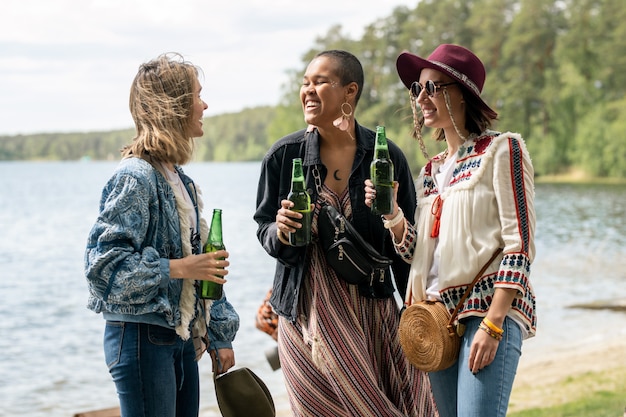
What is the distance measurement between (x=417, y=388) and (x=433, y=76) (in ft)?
4.46

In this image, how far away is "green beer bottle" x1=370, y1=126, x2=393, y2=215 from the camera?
3.40 meters

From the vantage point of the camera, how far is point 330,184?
3.72m

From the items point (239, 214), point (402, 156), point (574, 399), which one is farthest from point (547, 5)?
point (402, 156)

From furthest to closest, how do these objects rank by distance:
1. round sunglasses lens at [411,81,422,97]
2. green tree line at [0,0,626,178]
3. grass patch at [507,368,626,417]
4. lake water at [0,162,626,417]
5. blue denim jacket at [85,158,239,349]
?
green tree line at [0,0,626,178], lake water at [0,162,626,417], grass patch at [507,368,626,417], round sunglasses lens at [411,81,422,97], blue denim jacket at [85,158,239,349]

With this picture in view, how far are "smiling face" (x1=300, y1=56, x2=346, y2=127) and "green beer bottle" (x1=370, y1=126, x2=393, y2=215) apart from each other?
297 mm

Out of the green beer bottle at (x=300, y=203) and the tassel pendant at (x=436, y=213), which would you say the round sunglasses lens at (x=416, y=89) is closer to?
the tassel pendant at (x=436, y=213)

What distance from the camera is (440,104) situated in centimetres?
339

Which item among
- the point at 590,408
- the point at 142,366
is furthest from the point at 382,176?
the point at 590,408

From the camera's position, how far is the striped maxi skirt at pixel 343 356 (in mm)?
3641

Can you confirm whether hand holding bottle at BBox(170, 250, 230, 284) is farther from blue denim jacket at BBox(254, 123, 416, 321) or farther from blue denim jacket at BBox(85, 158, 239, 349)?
blue denim jacket at BBox(254, 123, 416, 321)

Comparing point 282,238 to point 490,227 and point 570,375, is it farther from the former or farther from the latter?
point 570,375

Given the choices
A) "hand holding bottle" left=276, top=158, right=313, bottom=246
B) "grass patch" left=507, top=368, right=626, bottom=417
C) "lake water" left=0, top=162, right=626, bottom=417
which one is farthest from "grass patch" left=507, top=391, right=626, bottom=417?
"hand holding bottle" left=276, top=158, right=313, bottom=246

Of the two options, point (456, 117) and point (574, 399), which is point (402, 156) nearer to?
point (456, 117)

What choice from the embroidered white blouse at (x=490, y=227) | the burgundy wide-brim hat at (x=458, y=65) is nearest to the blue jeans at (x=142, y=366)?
the embroidered white blouse at (x=490, y=227)
